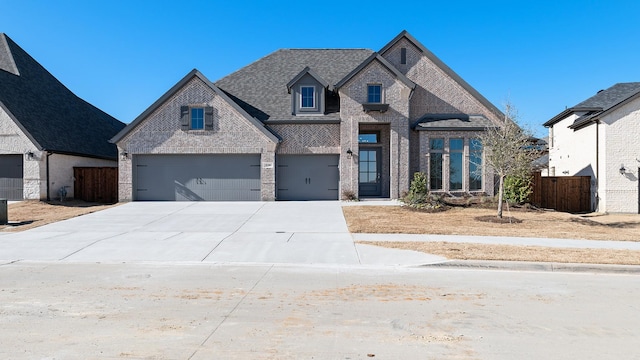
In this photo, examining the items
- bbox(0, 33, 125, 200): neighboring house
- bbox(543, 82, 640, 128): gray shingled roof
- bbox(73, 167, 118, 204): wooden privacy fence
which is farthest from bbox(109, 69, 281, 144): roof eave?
bbox(543, 82, 640, 128): gray shingled roof

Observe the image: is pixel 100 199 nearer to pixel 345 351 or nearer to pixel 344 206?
pixel 344 206

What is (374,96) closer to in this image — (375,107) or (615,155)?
(375,107)

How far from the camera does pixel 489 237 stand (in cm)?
1159

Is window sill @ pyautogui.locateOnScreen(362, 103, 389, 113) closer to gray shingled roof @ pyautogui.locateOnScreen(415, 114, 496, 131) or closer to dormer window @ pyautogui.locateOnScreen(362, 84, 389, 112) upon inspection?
dormer window @ pyautogui.locateOnScreen(362, 84, 389, 112)

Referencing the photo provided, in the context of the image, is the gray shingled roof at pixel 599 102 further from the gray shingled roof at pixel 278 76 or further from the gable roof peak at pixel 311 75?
the gable roof peak at pixel 311 75

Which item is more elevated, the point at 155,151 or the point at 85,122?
the point at 85,122

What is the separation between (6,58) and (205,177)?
57.6ft

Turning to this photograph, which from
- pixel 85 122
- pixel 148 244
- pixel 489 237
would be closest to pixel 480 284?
pixel 489 237

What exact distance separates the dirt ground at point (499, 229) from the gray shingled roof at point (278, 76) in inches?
312

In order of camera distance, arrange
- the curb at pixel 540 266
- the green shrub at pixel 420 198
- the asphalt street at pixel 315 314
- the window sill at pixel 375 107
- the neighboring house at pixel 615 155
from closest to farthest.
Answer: the asphalt street at pixel 315 314 → the curb at pixel 540 266 → the green shrub at pixel 420 198 → the neighboring house at pixel 615 155 → the window sill at pixel 375 107

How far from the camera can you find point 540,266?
317 inches

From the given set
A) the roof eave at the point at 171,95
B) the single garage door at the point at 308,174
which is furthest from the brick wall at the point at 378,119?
the roof eave at the point at 171,95

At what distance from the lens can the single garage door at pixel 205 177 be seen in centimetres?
2084

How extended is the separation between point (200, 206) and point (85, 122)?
15507 mm
